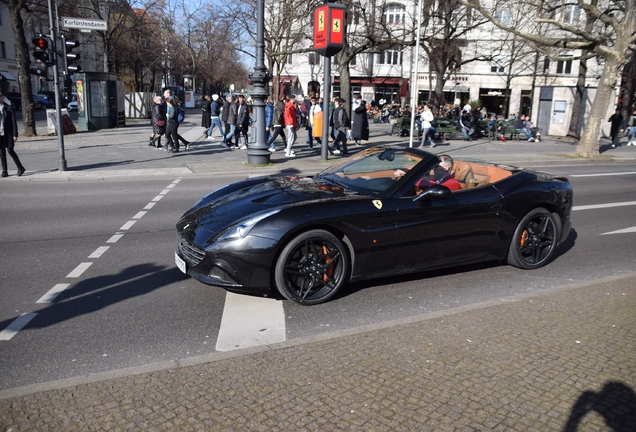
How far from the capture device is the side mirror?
5.31 m

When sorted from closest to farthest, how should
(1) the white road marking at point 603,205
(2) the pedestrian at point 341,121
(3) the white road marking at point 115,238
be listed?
(3) the white road marking at point 115,238, (1) the white road marking at point 603,205, (2) the pedestrian at point 341,121

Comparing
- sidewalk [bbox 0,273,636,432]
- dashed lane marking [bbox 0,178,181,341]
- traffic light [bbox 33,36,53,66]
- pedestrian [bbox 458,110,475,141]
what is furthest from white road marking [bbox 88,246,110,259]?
pedestrian [bbox 458,110,475,141]

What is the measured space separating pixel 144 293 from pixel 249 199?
1.39 metres

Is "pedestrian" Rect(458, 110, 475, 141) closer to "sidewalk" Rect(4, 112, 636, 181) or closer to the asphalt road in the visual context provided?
"sidewalk" Rect(4, 112, 636, 181)

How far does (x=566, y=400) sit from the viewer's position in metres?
3.32

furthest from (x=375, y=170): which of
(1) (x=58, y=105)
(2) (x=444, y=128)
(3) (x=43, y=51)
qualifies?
(2) (x=444, y=128)

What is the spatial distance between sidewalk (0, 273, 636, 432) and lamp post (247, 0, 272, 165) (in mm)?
11041

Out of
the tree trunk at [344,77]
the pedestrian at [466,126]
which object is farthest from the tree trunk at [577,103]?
the tree trunk at [344,77]

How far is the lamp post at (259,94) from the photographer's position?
1400cm

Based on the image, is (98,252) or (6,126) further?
(6,126)

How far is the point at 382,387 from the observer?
135 inches

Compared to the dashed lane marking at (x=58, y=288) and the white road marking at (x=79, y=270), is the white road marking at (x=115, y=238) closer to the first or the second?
the dashed lane marking at (x=58, y=288)

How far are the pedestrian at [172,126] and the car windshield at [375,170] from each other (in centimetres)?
1208

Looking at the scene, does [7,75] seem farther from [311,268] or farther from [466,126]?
[311,268]
